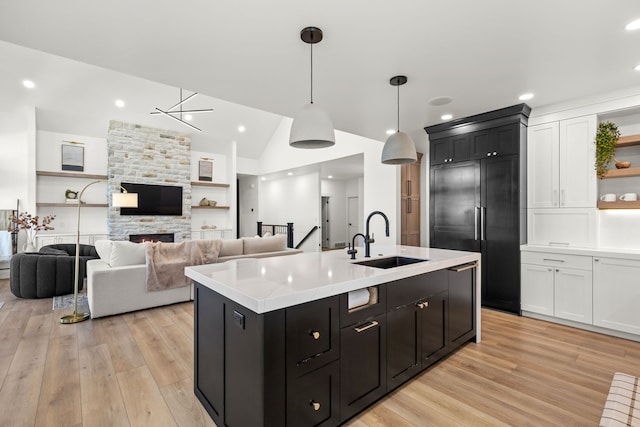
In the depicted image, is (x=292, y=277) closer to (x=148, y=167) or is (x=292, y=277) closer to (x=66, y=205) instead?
(x=148, y=167)

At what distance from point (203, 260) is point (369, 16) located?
141 inches

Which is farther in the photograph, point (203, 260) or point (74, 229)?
point (74, 229)

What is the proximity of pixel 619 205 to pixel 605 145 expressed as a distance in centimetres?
67

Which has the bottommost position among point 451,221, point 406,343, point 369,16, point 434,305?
point 406,343

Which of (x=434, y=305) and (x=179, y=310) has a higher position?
(x=434, y=305)

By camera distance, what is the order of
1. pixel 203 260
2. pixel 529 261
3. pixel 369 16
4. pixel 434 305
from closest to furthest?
pixel 369 16 < pixel 434 305 < pixel 529 261 < pixel 203 260

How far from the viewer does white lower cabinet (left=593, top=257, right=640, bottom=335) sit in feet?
10.0

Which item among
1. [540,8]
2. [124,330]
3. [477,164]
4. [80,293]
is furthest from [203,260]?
[540,8]

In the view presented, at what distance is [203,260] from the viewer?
4285 mm

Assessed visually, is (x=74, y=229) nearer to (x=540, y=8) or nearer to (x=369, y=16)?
(x=369, y=16)

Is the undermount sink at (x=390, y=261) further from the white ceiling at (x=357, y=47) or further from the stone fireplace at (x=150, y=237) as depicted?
the stone fireplace at (x=150, y=237)

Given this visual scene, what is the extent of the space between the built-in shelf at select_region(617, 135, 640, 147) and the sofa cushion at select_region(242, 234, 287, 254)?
460 cm

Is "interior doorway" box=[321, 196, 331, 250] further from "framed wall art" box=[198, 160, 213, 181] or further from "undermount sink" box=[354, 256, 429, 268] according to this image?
"undermount sink" box=[354, 256, 429, 268]

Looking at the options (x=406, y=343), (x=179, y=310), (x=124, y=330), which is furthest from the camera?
(x=179, y=310)
